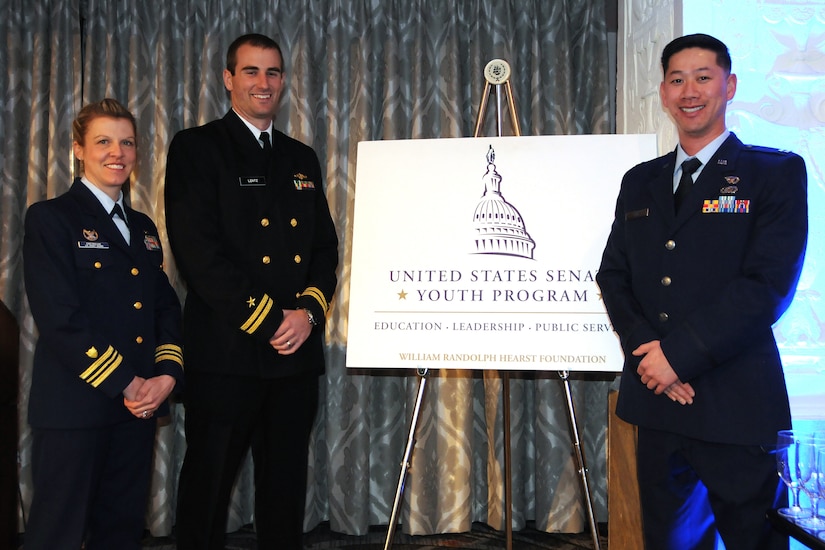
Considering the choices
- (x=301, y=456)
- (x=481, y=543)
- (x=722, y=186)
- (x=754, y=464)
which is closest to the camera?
(x=754, y=464)

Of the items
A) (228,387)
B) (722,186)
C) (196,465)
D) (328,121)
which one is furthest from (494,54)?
(196,465)

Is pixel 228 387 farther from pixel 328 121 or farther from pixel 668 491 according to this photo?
pixel 328 121

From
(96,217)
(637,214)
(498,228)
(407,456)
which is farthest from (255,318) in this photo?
(637,214)

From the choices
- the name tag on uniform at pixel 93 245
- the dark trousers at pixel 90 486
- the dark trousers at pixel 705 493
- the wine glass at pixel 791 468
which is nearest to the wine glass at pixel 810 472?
the wine glass at pixel 791 468

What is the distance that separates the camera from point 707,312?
174 centimetres

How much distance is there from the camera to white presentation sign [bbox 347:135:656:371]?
2398mm

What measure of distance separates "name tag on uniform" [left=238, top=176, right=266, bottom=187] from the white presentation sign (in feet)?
1.20

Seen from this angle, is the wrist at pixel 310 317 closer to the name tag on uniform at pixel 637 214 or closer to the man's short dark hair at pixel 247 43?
the man's short dark hair at pixel 247 43

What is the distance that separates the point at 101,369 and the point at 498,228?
1.32 meters

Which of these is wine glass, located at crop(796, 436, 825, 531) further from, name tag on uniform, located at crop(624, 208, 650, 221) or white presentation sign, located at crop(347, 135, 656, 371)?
white presentation sign, located at crop(347, 135, 656, 371)

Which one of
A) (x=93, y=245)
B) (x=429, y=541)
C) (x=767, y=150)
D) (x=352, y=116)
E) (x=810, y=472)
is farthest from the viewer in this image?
(x=352, y=116)

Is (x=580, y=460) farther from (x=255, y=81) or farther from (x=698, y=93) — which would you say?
(x=255, y=81)

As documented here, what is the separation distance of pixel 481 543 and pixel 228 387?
1.57 metres

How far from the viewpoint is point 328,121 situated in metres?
3.37
